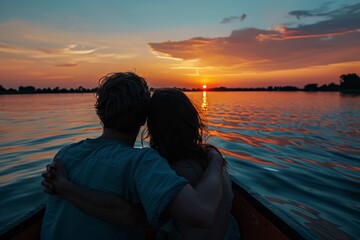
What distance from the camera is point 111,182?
5.67 ft

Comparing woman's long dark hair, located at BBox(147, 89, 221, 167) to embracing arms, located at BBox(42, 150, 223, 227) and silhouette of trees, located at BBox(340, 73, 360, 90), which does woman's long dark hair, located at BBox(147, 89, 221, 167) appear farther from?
silhouette of trees, located at BBox(340, 73, 360, 90)

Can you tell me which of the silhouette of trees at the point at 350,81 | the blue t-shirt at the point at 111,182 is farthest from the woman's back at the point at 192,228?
the silhouette of trees at the point at 350,81

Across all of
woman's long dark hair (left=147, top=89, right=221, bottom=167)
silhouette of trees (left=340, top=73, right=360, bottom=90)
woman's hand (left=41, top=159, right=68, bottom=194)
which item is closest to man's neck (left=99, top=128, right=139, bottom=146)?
woman's long dark hair (left=147, top=89, right=221, bottom=167)

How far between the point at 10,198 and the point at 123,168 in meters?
5.71

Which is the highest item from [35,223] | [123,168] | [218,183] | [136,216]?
[123,168]

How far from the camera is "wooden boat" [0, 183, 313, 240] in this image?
2.73m

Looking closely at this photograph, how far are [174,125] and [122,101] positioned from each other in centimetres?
47

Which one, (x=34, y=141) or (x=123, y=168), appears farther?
(x=34, y=141)

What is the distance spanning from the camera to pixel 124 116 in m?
1.98

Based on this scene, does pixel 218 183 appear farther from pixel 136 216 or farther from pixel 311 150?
pixel 311 150

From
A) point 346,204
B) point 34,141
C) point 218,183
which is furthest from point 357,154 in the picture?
point 34,141

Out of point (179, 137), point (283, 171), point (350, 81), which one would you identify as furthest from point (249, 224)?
point (350, 81)

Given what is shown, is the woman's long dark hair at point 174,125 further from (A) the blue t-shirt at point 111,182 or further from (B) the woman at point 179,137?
(A) the blue t-shirt at point 111,182

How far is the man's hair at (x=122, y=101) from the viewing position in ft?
6.36
